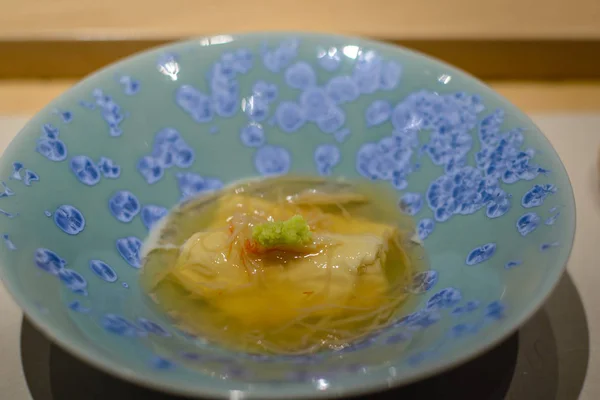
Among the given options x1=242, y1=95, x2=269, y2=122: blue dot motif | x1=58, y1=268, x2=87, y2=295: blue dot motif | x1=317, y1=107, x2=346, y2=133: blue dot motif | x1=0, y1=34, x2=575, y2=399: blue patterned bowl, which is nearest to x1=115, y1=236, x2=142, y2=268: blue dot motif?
x1=0, y1=34, x2=575, y2=399: blue patterned bowl

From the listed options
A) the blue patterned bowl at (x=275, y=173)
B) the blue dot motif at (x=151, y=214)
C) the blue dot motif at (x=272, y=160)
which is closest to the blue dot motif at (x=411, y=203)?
the blue patterned bowl at (x=275, y=173)

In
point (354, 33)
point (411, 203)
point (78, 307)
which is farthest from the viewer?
point (354, 33)

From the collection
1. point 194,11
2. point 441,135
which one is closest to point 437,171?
point 441,135

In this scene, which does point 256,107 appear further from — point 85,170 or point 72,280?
point 72,280

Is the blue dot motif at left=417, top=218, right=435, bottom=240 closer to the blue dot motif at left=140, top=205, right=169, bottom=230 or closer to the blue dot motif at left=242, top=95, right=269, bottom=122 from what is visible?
the blue dot motif at left=242, top=95, right=269, bottom=122

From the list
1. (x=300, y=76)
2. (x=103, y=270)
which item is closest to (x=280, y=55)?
(x=300, y=76)
